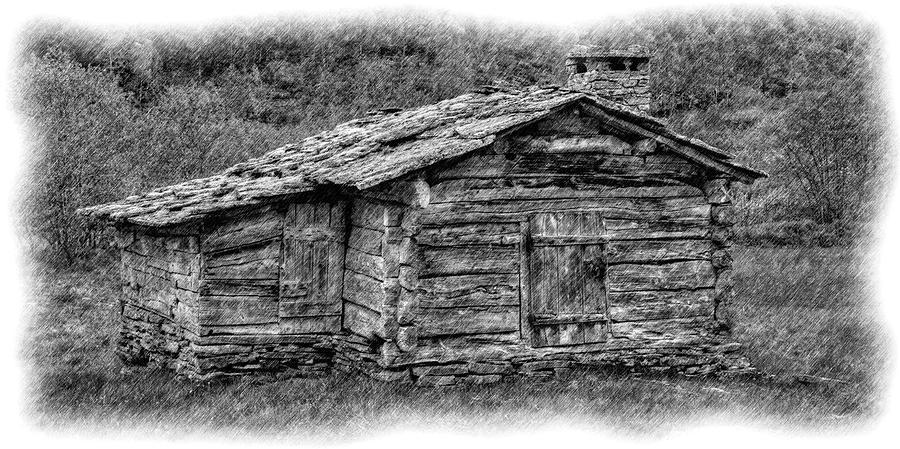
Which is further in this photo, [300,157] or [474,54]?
[474,54]

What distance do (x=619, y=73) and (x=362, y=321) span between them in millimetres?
6082

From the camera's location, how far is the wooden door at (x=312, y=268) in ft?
42.5

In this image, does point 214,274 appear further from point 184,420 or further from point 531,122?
point 531,122

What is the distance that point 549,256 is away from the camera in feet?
41.0

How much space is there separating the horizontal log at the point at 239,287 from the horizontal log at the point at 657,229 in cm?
377

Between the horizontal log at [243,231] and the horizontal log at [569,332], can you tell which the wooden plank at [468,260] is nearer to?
the horizontal log at [569,332]

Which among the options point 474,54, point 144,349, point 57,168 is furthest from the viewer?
point 474,54

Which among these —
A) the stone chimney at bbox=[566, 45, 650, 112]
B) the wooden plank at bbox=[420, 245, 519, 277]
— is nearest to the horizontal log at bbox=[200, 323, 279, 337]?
the wooden plank at bbox=[420, 245, 519, 277]

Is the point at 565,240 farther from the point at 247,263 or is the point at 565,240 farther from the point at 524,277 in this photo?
the point at 247,263

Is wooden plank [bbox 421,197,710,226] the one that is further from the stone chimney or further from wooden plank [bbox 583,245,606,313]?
the stone chimney

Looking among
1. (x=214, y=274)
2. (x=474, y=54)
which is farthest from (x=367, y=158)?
(x=474, y=54)

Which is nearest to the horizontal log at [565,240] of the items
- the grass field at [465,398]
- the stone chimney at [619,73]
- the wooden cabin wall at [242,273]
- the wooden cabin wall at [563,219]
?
the wooden cabin wall at [563,219]

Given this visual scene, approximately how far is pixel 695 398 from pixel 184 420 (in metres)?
5.08

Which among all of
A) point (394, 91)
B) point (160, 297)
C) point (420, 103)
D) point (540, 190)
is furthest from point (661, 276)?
point (394, 91)
